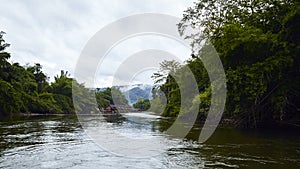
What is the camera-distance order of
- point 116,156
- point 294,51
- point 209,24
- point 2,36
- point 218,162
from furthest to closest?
point 2,36
point 209,24
point 294,51
point 116,156
point 218,162

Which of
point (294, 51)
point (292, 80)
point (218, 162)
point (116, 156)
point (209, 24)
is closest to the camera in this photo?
point (218, 162)

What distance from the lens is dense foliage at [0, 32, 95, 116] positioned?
105ft

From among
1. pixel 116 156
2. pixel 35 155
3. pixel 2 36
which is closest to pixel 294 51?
pixel 116 156

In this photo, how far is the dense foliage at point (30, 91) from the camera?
1265 inches

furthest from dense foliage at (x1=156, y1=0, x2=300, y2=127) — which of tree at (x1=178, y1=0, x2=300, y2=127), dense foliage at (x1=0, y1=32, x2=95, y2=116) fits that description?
dense foliage at (x1=0, y1=32, x2=95, y2=116)

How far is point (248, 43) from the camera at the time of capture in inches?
510

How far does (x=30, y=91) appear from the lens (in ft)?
145

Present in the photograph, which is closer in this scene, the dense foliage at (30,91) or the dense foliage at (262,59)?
the dense foliage at (262,59)

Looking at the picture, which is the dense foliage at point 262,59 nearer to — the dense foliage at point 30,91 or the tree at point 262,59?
the tree at point 262,59

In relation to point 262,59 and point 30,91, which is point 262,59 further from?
point 30,91

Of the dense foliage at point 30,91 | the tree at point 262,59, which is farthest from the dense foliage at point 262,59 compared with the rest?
the dense foliage at point 30,91

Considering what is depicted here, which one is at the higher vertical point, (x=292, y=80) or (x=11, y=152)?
(x=292, y=80)

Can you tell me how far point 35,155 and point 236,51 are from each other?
417 inches

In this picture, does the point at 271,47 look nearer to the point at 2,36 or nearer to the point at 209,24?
the point at 209,24
